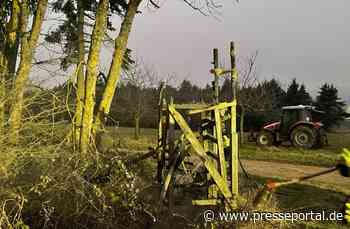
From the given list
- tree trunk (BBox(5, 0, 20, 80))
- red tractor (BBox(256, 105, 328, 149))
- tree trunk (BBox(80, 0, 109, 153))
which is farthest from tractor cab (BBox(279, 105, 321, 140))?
tree trunk (BBox(80, 0, 109, 153))

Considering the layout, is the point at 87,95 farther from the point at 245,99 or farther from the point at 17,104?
the point at 245,99

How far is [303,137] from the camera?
2500cm

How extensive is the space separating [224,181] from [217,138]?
70 cm

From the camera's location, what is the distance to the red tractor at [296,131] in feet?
82.0

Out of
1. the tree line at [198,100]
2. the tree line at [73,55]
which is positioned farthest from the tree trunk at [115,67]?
the tree line at [198,100]

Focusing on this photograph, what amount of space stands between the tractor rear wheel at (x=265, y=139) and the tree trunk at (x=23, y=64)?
17.2 m

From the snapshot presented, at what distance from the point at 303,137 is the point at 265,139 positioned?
2506mm

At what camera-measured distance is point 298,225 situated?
7.50 metres

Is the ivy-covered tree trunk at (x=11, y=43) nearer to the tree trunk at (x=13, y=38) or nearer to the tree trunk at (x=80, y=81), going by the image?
the tree trunk at (x=13, y=38)

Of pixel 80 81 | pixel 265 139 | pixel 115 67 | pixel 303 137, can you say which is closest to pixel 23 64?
pixel 80 81

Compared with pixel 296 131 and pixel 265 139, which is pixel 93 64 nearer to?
pixel 296 131

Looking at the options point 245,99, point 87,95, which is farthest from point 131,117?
point 87,95

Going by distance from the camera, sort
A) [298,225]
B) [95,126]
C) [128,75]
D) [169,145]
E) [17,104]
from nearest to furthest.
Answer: [17,104]
[298,225]
[95,126]
[169,145]
[128,75]

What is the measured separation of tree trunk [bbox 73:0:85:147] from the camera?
27.2 feet
